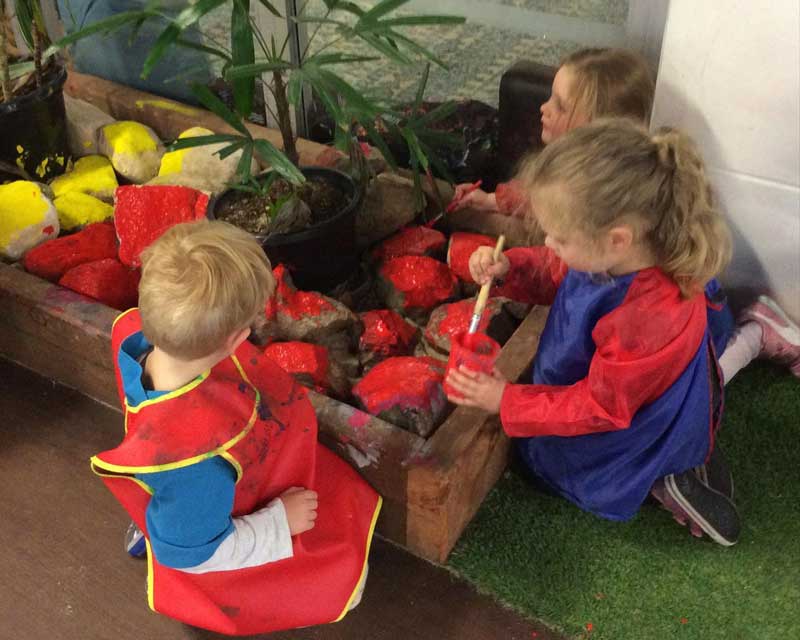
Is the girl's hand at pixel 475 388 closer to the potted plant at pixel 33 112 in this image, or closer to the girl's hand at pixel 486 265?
the girl's hand at pixel 486 265

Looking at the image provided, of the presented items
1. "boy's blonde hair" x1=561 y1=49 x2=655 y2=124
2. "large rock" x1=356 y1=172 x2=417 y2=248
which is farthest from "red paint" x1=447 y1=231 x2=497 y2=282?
"boy's blonde hair" x1=561 y1=49 x2=655 y2=124

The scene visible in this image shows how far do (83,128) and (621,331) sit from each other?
162 cm

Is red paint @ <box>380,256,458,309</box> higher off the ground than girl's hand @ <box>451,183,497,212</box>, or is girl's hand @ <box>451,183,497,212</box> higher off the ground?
girl's hand @ <box>451,183,497,212</box>

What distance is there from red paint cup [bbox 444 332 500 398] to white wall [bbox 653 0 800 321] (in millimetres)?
533

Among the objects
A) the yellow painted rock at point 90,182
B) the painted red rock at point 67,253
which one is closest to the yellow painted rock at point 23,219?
the painted red rock at point 67,253

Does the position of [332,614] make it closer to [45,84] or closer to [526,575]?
[526,575]

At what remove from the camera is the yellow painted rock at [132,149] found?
2051 mm

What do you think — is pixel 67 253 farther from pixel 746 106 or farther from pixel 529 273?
pixel 746 106

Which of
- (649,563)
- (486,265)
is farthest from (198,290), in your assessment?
(649,563)

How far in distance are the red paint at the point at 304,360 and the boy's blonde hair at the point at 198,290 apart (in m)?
0.45

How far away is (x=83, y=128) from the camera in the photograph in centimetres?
212

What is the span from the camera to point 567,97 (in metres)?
1.48

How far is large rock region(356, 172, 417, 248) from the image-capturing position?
1822 millimetres

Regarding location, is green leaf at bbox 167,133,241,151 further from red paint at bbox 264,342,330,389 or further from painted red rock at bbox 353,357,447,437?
painted red rock at bbox 353,357,447,437
